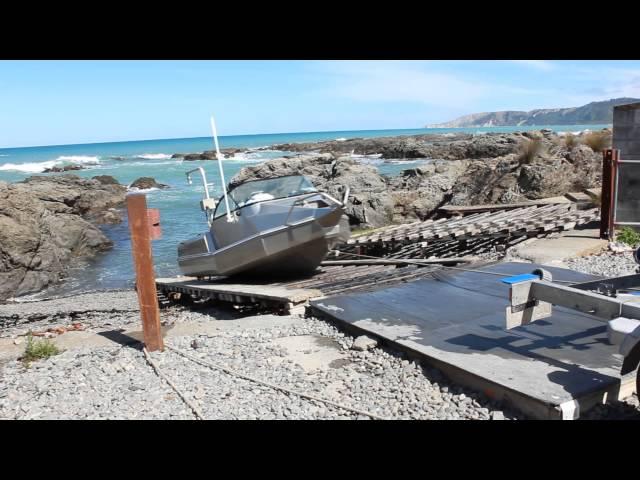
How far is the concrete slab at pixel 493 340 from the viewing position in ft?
13.7

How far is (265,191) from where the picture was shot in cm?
978

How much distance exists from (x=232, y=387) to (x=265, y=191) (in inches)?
199

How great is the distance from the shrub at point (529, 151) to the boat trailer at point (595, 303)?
1642cm

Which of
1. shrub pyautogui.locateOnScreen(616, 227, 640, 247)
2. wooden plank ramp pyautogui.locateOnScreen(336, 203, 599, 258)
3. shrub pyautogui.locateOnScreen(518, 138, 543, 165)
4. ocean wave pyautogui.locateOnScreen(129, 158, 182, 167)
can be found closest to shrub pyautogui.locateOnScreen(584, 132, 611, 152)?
shrub pyautogui.locateOnScreen(518, 138, 543, 165)

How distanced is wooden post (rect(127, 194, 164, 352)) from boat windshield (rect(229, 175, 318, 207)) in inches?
130

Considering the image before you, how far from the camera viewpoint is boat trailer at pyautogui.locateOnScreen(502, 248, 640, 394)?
3.74 meters

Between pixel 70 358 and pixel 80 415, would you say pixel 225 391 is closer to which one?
pixel 80 415

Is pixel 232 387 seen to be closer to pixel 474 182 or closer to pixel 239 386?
pixel 239 386

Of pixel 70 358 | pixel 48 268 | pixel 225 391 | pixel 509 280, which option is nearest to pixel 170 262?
pixel 48 268

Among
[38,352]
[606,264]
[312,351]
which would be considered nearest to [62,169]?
[38,352]

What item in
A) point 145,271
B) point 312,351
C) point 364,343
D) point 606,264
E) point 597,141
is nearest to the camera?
point 364,343

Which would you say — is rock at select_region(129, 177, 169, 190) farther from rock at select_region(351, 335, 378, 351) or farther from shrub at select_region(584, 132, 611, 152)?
rock at select_region(351, 335, 378, 351)

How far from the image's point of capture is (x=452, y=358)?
196 inches
